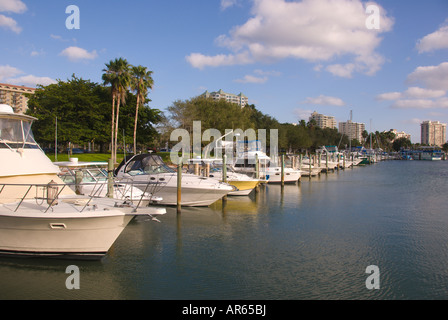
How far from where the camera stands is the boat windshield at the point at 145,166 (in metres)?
19.4

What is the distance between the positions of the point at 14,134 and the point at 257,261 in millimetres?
9138

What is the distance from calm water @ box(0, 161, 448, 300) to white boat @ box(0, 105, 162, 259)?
0.52 metres

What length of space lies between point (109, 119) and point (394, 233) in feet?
138

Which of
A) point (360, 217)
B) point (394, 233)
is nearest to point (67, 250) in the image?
point (394, 233)

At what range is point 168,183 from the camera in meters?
18.9

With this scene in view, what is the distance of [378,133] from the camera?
6658 inches

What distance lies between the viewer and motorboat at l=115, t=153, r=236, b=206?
19.0 meters

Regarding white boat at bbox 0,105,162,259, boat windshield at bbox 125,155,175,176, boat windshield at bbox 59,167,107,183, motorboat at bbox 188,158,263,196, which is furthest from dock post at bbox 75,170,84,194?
motorboat at bbox 188,158,263,196

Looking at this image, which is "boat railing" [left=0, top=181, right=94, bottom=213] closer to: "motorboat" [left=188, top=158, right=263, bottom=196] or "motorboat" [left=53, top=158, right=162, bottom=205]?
"motorboat" [left=53, top=158, right=162, bottom=205]

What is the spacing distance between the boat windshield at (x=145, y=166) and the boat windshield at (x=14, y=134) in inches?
303

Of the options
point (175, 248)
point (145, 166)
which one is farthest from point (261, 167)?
point (175, 248)

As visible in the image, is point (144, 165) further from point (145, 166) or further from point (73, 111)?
point (73, 111)

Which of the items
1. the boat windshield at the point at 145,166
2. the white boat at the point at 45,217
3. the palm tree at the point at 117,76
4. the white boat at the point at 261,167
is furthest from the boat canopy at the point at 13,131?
the palm tree at the point at 117,76
